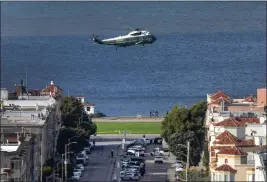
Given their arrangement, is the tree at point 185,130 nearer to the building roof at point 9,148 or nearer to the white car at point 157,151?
the white car at point 157,151

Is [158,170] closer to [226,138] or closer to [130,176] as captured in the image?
[130,176]

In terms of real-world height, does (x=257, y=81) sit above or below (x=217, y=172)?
above

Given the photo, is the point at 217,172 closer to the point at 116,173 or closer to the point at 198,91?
the point at 116,173

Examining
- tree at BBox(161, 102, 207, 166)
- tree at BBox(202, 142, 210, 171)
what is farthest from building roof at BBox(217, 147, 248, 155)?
tree at BBox(161, 102, 207, 166)

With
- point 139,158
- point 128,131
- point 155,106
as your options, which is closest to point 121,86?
point 155,106

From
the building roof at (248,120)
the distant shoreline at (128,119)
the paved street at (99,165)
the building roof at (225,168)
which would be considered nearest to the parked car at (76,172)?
the paved street at (99,165)

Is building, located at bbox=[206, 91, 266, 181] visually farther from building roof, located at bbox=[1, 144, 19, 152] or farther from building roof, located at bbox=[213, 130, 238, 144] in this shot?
building roof, located at bbox=[1, 144, 19, 152]
